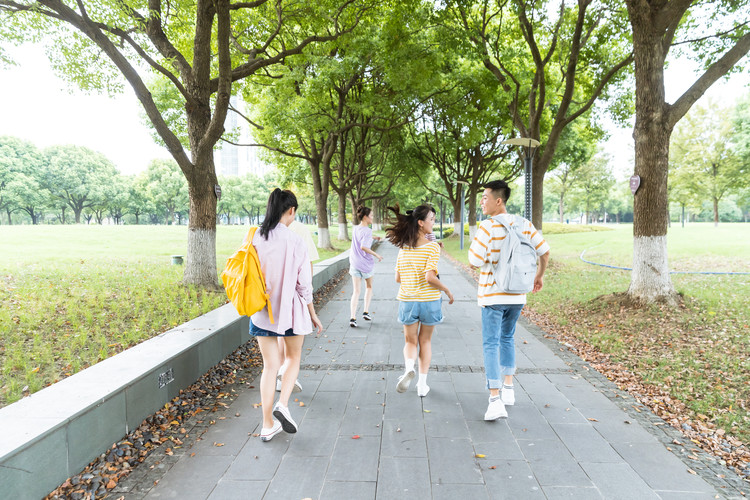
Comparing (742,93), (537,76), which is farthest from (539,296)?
(742,93)

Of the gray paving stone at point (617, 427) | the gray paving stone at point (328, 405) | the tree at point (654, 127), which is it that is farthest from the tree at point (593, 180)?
the gray paving stone at point (328, 405)

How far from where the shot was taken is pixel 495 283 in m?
3.43

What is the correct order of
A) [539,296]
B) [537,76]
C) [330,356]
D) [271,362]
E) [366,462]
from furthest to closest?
[537,76], [539,296], [330,356], [271,362], [366,462]

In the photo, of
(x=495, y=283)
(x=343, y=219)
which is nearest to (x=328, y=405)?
(x=495, y=283)

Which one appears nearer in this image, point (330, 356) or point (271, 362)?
point (271, 362)

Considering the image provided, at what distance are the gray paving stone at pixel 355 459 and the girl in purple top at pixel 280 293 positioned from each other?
0.42m

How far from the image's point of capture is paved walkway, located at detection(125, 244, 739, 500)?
2658 millimetres

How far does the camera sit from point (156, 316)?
19.2 ft

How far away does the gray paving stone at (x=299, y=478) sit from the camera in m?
2.60

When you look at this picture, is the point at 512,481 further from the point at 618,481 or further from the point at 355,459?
the point at 355,459

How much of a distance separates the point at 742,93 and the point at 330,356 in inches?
1582

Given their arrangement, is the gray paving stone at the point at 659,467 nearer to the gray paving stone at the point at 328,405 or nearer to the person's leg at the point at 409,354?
the person's leg at the point at 409,354

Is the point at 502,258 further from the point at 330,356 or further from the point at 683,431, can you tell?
the point at 330,356

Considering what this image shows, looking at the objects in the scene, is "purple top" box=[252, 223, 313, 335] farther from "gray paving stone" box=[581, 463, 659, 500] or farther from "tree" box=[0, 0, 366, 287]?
"tree" box=[0, 0, 366, 287]
